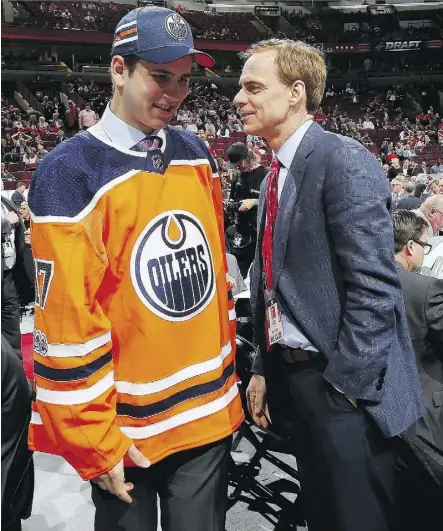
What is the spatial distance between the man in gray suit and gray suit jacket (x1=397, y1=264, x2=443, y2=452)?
0.60 m

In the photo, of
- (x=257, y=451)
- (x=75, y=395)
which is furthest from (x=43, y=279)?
(x=257, y=451)

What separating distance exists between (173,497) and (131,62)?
3.21ft

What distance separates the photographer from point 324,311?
138 centimetres

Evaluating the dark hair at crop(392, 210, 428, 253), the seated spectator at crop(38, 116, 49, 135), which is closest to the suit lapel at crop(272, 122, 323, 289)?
the dark hair at crop(392, 210, 428, 253)

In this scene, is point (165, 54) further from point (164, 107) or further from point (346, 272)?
point (346, 272)

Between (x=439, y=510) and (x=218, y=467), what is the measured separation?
774mm

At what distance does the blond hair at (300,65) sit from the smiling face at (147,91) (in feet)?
0.82

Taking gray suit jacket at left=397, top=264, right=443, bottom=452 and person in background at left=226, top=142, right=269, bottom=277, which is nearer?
gray suit jacket at left=397, top=264, right=443, bottom=452

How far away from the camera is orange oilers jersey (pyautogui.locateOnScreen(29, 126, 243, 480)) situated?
1180 millimetres

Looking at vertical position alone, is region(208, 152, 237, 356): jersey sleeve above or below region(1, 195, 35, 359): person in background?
above

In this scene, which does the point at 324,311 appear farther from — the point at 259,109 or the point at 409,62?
the point at 409,62

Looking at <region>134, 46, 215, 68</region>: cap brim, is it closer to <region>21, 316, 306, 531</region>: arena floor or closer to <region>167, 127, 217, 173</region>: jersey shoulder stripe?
<region>167, 127, 217, 173</region>: jersey shoulder stripe

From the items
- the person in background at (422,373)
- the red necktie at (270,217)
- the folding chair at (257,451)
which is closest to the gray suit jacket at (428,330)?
the person in background at (422,373)

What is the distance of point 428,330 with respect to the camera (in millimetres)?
2066
